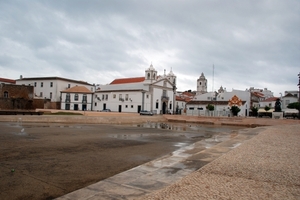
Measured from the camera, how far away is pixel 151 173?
6066 millimetres

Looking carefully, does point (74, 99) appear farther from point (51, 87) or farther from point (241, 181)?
point (241, 181)

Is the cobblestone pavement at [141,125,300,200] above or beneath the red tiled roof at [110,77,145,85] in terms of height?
beneath

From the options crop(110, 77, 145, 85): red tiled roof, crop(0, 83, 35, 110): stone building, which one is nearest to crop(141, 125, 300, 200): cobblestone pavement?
crop(0, 83, 35, 110): stone building

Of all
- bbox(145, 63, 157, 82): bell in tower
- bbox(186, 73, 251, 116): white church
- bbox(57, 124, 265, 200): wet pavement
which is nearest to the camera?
bbox(57, 124, 265, 200): wet pavement

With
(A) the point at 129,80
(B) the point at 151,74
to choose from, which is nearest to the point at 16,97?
(B) the point at 151,74

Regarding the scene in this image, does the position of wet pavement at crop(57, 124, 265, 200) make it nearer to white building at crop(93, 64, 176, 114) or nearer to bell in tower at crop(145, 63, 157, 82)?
white building at crop(93, 64, 176, 114)

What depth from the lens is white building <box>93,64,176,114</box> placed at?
5719 centimetres

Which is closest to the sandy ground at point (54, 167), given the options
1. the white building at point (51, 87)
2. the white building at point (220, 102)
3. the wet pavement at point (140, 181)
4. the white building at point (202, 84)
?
the wet pavement at point (140, 181)

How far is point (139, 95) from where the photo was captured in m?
56.8

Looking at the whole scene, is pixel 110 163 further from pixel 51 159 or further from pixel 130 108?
pixel 130 108

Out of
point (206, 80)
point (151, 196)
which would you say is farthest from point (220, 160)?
point (206, 80)

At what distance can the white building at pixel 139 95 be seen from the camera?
2251 inches

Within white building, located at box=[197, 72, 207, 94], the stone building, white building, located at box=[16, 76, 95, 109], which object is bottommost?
the stone building

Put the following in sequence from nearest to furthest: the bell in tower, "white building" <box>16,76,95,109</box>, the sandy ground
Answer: the sandy ground → the bell in tower → "white building" <box>16,76,95,109</box>
